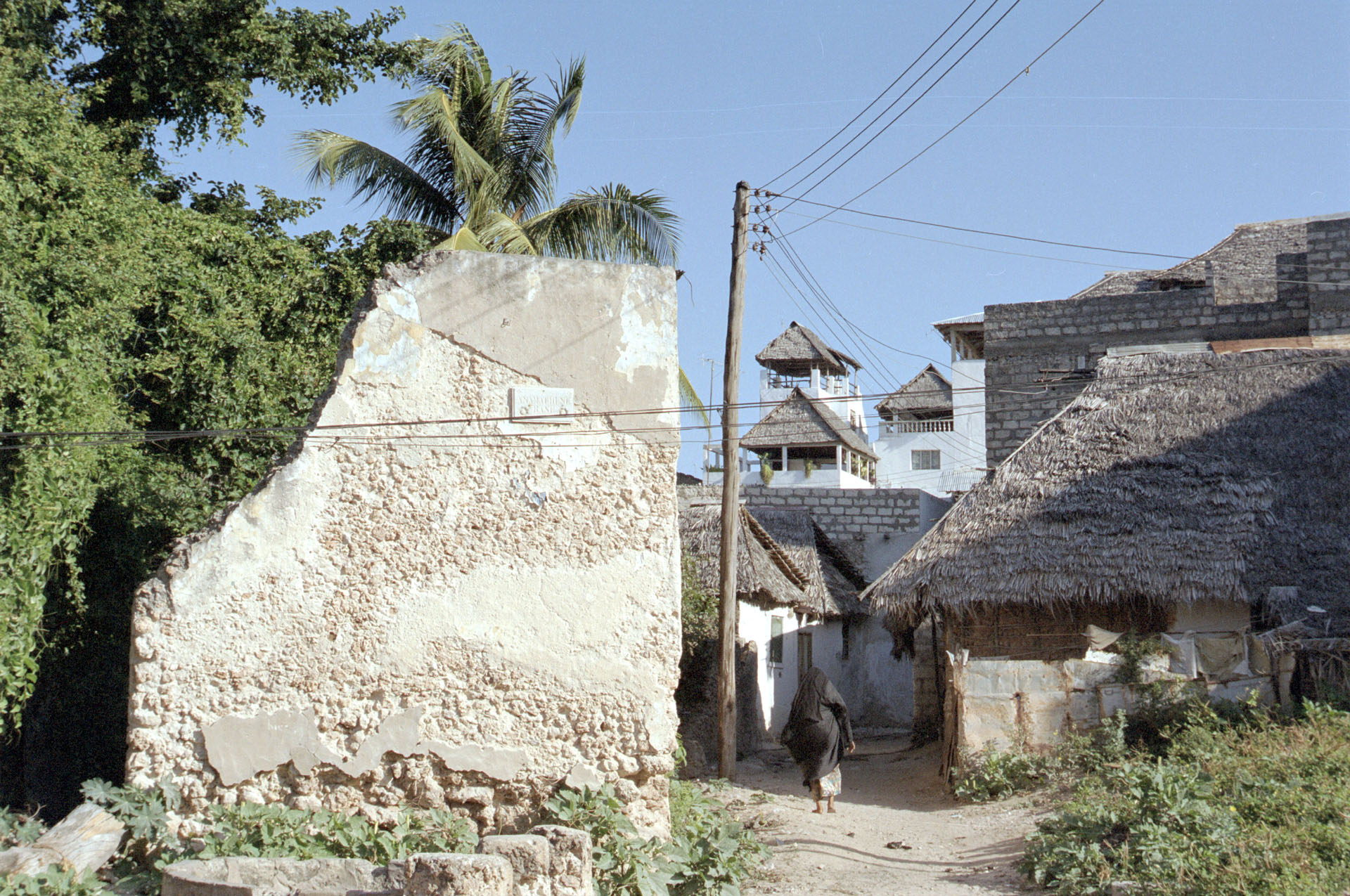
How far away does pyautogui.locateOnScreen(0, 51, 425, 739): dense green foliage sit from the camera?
23.6 ft

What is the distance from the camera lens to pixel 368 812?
20.5 feet

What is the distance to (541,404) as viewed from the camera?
678 cm

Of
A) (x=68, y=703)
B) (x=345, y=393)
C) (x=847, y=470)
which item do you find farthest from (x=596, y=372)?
(x=847, y=470)

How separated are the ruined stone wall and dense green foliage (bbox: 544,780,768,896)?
145 millimetres

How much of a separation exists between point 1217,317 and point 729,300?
28.2 feet

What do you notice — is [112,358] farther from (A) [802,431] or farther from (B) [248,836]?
(A) [802,431]

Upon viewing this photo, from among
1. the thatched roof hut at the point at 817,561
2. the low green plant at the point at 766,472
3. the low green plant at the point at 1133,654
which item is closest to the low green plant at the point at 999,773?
the low green plant at the point at 1133,654

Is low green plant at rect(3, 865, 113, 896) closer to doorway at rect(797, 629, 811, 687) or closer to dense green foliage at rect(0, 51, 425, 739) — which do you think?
dense green foliage at rect(0, 51, 425, 739)

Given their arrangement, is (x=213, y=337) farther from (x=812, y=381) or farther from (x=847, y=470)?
(x=812, y=381)

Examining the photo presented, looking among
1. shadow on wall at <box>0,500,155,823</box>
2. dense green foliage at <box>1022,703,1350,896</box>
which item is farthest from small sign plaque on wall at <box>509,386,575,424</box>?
dense green foliage at <box>1022,703,1350,896</box>

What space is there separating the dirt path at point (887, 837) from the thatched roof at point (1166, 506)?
6.13 feet

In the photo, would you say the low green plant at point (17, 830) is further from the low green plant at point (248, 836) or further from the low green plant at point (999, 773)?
the low green plant at point (999, 773)

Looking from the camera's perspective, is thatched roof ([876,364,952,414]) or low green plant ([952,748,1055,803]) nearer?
low green plant ([952,748,1055,803])

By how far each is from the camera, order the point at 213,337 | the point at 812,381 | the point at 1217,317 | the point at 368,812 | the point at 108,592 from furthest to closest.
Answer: the point at 812,381 → the point at 1217,317 → the point at 213,337 → the point at 108,592 → the point at 368,812
